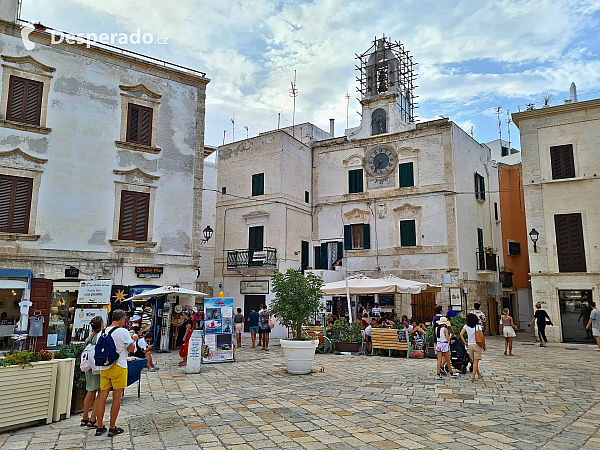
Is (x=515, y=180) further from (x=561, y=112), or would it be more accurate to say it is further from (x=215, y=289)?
(x=215, y=289)

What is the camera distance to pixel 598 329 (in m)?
14.5

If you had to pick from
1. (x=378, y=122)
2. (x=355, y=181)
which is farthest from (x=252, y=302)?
(x=378, y=122)

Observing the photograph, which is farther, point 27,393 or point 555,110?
point 555,110

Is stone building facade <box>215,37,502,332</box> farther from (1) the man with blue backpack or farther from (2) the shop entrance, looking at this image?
(1) the man with blue backpack

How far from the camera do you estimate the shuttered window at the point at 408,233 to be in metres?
21.1

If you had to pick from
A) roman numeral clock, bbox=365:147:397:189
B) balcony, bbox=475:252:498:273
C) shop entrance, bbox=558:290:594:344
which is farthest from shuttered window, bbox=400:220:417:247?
shop entrance, bbox=558:290:594:344

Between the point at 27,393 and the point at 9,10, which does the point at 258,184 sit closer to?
the point at 9,10

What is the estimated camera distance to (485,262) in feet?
72.2

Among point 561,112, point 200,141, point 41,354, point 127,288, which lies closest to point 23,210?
point 127,288

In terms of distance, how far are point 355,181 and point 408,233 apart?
4020mm

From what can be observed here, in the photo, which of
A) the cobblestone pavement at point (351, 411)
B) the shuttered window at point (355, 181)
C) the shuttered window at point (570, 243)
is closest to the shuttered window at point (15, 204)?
the cobblestone pavement at point (351, 411)

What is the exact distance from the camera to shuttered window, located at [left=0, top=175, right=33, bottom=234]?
13.7m

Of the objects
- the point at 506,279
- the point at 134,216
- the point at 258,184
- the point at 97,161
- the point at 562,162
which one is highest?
the point at 258,184

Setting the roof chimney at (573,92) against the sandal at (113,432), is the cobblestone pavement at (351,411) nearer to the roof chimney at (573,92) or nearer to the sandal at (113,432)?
the sandal at (113,432)
